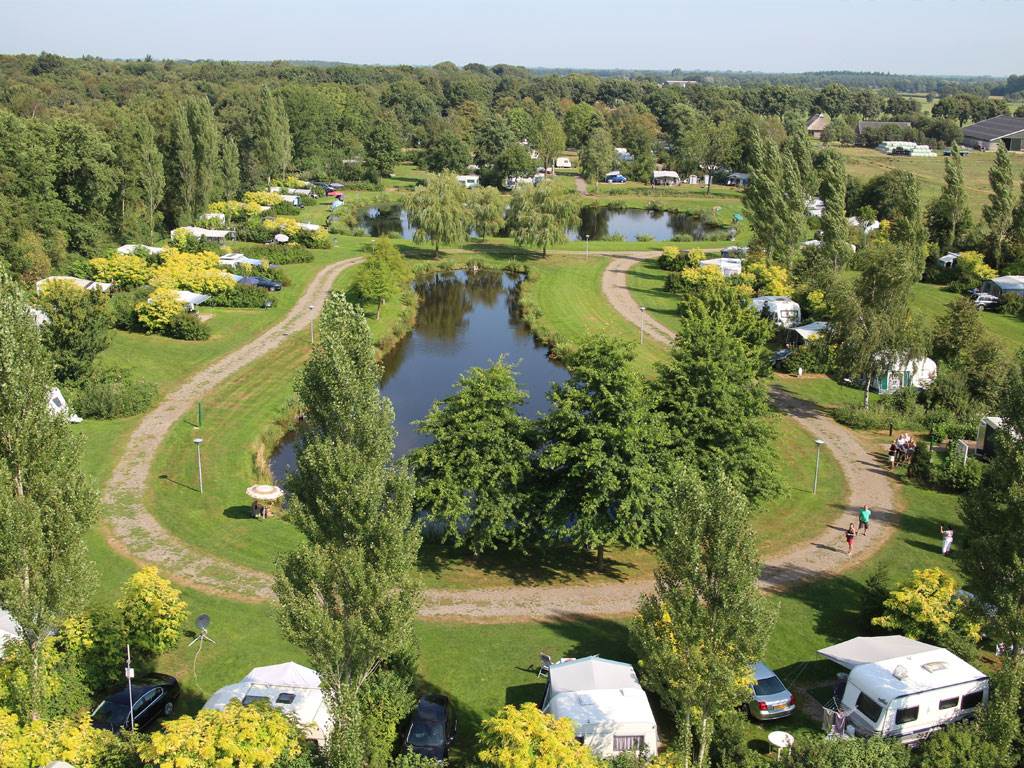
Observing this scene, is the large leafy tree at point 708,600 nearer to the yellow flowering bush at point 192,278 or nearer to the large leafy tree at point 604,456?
the large leafy tree at point 604,456

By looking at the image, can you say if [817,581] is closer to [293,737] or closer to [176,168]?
[293,737]

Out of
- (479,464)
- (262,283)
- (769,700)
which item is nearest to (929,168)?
(262,283)

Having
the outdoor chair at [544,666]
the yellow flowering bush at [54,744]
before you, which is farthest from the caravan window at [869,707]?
the yellow flowering bush at [54,744]

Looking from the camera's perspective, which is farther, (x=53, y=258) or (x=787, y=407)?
(x=53, y=258)

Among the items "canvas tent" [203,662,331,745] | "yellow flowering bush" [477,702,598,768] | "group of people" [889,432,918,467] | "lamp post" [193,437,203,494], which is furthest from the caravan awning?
"lamp post" [193,437,203,494]

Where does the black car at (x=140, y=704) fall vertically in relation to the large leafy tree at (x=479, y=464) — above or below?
below

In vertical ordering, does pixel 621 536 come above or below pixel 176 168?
below

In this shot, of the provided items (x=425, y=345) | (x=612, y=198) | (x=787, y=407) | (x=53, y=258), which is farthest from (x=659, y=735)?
(x=612, y=198)

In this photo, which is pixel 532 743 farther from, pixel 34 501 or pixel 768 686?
pixel 34 501
